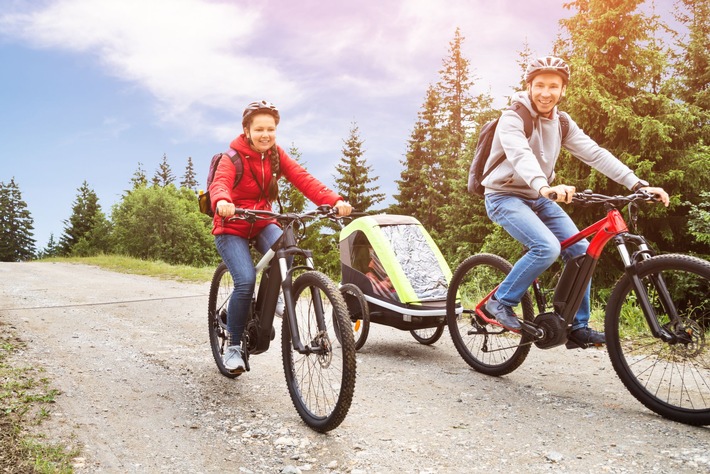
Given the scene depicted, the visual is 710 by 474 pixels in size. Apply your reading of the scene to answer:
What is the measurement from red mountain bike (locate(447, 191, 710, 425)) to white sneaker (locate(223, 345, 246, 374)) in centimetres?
179

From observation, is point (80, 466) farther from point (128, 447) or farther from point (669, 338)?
point (669, 338)

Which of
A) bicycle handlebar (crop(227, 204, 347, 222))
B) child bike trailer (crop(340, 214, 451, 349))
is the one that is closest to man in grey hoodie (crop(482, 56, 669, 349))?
child bike trailer (crop(340, 214, 451, 349))

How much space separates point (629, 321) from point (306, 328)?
2.54m

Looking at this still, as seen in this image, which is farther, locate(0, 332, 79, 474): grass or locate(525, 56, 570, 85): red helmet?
locate(525, 56, 570, 85): red helmet

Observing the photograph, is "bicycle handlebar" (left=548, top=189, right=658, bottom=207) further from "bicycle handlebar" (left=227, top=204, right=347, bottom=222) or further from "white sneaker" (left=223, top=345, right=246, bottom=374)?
"white sneaker" (left=223, top=345, right=246, bottom=374)

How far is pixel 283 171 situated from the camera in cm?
442

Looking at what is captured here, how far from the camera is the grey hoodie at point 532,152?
4062mm

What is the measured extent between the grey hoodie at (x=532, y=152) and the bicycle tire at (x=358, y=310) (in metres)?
1.53

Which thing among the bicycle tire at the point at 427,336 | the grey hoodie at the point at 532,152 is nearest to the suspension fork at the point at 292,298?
the grey hoodie at the point at 532,152

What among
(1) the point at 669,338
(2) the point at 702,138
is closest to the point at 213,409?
(1) the point at 669,338

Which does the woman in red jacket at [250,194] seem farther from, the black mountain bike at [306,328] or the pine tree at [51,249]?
the pine tree at [51,249]

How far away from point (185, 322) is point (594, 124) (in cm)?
1147

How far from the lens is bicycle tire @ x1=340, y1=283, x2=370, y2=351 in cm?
532

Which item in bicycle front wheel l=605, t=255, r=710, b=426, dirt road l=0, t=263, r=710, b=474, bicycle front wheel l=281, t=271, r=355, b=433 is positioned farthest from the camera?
bicycle front wheel l=605, t=255, r=710, b=426
